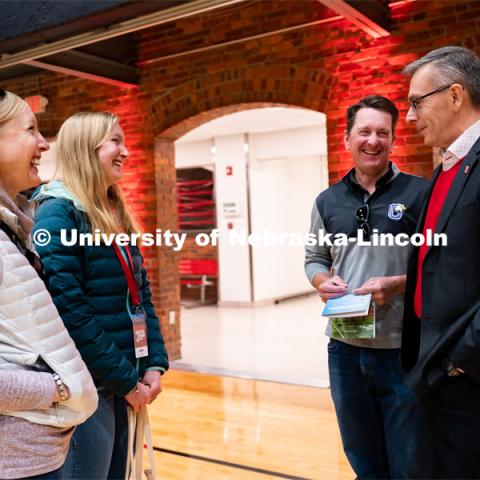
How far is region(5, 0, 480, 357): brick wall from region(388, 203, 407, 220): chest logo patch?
2.39m

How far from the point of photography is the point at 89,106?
6391 millimetres

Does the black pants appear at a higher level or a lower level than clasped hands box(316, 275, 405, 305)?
lower

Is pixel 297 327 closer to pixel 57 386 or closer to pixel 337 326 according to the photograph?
pixel 337 326

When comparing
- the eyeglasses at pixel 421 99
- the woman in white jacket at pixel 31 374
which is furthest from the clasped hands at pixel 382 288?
the woman in white jacket at pixel 31 374

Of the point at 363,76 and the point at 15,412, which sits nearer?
the point at 15,412

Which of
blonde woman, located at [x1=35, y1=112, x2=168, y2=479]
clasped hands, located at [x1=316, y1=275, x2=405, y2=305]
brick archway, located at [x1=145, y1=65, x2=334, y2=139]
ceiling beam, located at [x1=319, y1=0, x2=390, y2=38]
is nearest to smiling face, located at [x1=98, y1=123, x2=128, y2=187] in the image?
blonde woman, located at [x1=35, y1=112, x2=168, y2=479]

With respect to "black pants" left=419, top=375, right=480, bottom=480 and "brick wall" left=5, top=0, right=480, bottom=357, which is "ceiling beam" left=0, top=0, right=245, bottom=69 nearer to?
"brick wall" left=5, top=0, right=480, bottom=357

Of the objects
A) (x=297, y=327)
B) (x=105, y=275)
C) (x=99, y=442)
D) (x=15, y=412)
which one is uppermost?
(x=105, y=275)

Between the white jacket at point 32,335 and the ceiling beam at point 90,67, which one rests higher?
the ceiling beam at point 90,67

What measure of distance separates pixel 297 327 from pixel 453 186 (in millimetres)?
6766

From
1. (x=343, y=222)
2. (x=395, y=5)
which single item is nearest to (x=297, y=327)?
(x=395, y=5)

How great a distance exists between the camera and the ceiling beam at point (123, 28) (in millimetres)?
3535

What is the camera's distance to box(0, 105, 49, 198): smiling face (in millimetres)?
1456

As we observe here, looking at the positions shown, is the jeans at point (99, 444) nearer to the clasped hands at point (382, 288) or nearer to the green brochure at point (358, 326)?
the green brochure at point (358, 326)
